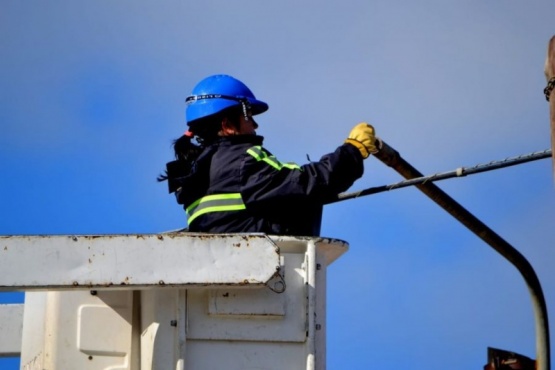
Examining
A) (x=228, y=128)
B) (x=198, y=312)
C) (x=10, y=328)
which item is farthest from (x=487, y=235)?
(x=10, y=328)

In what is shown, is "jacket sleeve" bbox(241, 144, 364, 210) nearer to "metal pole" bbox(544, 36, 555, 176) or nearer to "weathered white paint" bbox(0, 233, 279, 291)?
"weathered white paint" bbox(0, 233, 279, 291)

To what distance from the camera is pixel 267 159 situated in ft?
23.7

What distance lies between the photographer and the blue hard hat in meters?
7.84

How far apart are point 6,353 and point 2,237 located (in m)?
2.07

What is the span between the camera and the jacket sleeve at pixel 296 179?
278 inches

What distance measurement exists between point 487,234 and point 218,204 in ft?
4.94

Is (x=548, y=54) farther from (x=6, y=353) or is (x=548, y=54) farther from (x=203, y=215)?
(x=6, y=353)

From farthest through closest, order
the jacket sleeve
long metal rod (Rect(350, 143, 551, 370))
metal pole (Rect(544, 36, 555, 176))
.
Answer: long metal rod (Rect(350, 143, 551, 370)) → the jacket sleeve → metal pole (Rect(544, 36, 555, 176))

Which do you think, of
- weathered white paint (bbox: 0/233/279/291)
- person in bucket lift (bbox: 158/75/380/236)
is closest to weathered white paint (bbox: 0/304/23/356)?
person in bucket lift (bbox: 158/75/380/236)

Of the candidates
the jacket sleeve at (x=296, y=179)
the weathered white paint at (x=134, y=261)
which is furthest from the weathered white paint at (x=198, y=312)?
the jacket sleeve at (x=296, y=179)

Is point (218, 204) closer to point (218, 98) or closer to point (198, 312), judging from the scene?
point (218, 98)

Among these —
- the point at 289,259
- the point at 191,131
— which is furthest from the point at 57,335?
the point at 191,131

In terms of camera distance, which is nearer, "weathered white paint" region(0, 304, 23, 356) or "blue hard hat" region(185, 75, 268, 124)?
"blue hard hat" region(185, 75, 268, 124)

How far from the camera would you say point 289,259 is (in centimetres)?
647
